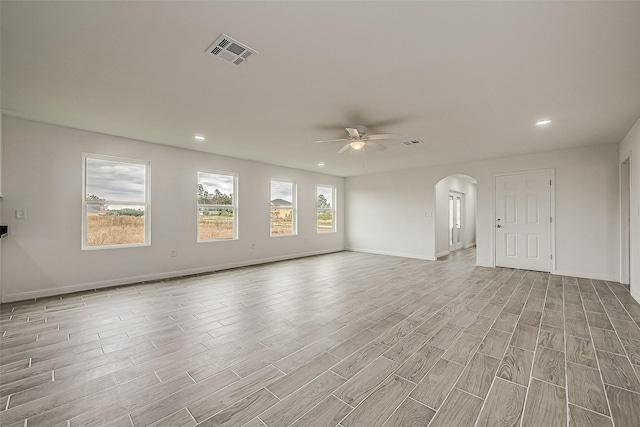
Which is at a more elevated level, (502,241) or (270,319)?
(502,241)

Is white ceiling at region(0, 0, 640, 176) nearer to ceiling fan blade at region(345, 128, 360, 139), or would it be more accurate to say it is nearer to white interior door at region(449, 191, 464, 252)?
ceiling fan blade at region(345, 128, 360, 139)

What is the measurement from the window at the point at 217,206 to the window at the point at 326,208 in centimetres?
286

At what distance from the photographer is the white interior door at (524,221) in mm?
5527

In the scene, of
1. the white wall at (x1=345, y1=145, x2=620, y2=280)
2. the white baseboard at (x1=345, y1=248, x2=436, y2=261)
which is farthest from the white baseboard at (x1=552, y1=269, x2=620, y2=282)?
the white baseboard at (x1=345, y1=248, x2=436, y2=261)

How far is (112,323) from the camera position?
118 inches

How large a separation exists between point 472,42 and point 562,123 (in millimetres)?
2929

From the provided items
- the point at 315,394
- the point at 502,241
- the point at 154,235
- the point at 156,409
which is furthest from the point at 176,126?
the point at 502,241

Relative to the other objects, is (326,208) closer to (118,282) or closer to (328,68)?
(118,282)

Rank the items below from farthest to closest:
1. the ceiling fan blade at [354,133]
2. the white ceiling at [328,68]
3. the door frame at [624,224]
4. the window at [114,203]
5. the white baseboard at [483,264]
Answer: the white baseboard at [483,264] < the door frame at [624,224] < the window at [114,203] < the ceiling fan blade at [354,133] < the white ceiling at [328,68]

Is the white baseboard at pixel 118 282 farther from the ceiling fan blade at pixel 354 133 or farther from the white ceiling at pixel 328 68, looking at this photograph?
the ceiling fan blade at pixel 354 133

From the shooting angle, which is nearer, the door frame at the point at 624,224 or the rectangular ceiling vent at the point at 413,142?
the door frame at the point at 624,224

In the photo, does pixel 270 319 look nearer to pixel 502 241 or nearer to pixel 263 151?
pixel 263 151

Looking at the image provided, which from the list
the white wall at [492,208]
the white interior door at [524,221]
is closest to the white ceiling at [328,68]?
the white wall at [492,208]

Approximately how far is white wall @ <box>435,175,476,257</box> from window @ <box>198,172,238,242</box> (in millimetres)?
5347
